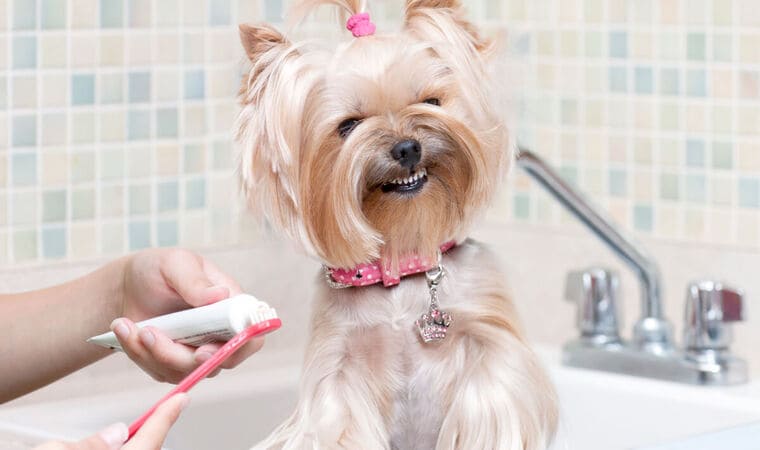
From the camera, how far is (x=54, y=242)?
153 cm

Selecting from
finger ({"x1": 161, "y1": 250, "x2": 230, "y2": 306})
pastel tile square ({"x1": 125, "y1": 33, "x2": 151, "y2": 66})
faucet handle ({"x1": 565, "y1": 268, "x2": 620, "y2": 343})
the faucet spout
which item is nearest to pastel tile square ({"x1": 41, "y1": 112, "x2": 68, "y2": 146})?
pastel tile square ({"x1": 125, "y1": 33, "x2": 151, "y2": 66})

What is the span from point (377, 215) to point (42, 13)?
60 cm

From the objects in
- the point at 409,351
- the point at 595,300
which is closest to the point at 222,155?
the point at 595,300

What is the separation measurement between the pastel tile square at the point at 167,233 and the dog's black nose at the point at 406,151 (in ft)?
2.18

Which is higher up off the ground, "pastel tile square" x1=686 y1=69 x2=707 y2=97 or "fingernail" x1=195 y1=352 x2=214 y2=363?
"pastel tile square" x1=686 y1=69 x2=707 y2=97

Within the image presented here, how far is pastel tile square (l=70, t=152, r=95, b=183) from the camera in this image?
154 cm

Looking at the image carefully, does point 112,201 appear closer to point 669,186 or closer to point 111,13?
point 111,13

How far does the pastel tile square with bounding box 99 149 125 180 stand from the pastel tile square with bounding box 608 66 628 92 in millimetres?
612

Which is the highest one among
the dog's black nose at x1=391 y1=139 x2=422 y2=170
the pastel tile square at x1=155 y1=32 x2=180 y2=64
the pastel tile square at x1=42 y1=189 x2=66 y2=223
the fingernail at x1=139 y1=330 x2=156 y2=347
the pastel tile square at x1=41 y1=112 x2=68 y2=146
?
the pastel tile square at x1=155 y1=32 x2=180 y2=64

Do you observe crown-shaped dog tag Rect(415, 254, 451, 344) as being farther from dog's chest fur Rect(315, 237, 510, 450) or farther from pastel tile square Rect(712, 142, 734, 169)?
pastel tile square Rect(712, 142, 734, 169)

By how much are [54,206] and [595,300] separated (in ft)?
2.03

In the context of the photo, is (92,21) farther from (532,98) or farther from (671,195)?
(671,195)

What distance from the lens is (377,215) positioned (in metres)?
1.06

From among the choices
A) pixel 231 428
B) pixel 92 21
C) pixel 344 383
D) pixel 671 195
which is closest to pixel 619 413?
pixel 671 195
